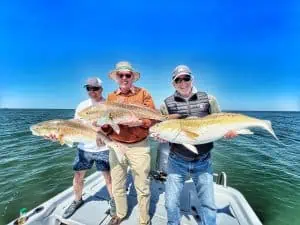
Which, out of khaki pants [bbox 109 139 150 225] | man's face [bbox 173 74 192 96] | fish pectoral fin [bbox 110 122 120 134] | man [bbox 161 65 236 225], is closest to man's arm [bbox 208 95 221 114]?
man [bbox 161 65 236 225]

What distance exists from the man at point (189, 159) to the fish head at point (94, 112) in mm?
1074

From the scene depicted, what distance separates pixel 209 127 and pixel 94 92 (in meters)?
2.22

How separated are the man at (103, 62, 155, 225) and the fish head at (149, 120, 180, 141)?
1.14 feet

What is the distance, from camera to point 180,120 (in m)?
3.45

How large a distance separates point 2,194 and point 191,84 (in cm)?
818

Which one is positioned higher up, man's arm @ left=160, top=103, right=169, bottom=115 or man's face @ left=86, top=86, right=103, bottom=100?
man's face @ left=86, top=86, right=103, bottom=100

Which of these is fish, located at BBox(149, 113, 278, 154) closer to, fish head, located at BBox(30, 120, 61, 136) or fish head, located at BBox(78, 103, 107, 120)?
fish head, located at BBox(78, 103, 107, 120)

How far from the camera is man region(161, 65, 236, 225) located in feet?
11.7

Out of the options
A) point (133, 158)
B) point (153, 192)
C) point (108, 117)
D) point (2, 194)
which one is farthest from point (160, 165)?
point (2, 194)

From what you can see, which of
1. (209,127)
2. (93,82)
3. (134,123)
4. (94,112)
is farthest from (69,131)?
(209,127)

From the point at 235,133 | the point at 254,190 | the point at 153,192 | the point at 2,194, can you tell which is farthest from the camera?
the point at 254,190

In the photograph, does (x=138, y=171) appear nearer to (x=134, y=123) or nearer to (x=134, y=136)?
(x=134, y=136)

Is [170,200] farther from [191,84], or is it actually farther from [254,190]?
[254,190]

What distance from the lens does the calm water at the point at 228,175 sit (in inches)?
304
